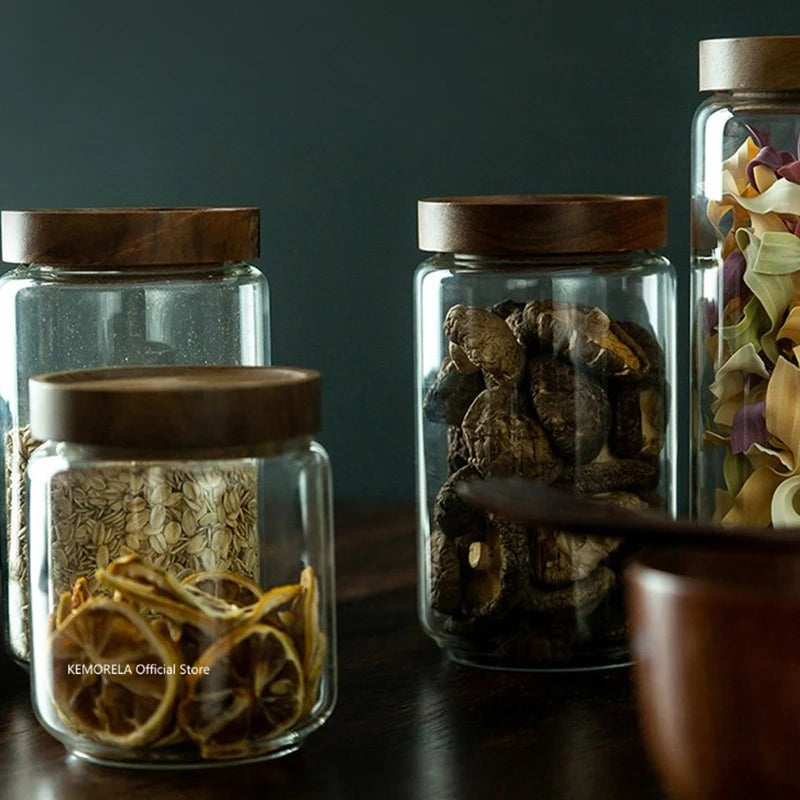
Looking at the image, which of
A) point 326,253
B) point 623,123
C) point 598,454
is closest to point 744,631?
point 598,454

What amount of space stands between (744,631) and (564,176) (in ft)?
2.89

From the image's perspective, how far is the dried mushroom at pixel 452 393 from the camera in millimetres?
860

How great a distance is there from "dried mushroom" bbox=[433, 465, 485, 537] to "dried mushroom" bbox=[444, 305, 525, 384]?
0.06 meters

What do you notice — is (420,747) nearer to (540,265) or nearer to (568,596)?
(568,596)

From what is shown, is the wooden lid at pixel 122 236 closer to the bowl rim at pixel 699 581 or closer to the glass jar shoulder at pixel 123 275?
the glass jar shoulder at pixel 123 275

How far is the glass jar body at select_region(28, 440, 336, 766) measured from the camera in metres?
0.71

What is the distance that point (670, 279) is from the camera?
0.90m

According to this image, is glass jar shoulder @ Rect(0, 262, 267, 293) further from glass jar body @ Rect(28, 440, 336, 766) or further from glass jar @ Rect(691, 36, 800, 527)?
glass jar @ Rect(691, 36, 800, 527)

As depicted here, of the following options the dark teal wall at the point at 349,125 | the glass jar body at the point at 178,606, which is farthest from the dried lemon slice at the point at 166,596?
the dark teal wall at the point at 349,125

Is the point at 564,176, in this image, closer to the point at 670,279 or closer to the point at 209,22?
the point at 209,22

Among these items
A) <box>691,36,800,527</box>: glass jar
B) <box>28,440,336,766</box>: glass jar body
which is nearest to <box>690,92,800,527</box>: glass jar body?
<box>691,36,800,527</box>: glass jar

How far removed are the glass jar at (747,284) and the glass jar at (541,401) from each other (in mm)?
32

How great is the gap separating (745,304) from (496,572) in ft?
0.66

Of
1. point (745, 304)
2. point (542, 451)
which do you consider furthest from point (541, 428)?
point (745, 304)
